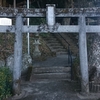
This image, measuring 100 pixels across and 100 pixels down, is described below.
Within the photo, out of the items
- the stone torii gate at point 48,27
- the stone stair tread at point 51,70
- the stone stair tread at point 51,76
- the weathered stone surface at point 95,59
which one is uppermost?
the stone torii gate at point 48,27

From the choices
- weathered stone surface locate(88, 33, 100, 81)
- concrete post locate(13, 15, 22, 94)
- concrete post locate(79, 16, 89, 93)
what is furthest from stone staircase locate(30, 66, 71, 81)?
concrete post locate(79, 16, 89, 93)

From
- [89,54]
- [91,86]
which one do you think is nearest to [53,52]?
[89,54]

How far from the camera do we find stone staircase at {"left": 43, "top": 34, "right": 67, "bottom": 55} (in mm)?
11566

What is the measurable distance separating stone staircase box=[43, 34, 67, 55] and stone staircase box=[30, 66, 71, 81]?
3569 millimetres

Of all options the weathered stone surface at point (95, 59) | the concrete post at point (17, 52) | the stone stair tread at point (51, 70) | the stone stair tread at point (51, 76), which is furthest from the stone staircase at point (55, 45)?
the concrete post at point (17, 52)

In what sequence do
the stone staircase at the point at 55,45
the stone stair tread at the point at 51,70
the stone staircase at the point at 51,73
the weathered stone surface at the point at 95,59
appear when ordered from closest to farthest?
the weathered stone surface at the point at 95,59 → the stone staircase at the point at 51,73 → the stone stair tread at the point at 51,70 → the stone staircase at the point at 55,45

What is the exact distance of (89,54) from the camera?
263 inches

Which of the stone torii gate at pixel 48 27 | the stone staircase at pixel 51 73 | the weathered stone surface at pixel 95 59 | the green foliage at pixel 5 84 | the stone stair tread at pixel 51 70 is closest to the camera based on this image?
the green foliage at pixel 5 84

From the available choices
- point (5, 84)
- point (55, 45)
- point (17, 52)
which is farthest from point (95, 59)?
point (55, 45)

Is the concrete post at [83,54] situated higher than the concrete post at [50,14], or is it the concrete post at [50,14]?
the concrete post at [50,14]

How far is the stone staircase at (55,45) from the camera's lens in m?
11.6

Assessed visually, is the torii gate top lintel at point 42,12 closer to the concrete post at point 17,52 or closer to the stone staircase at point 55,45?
the concrete post at point 17,52

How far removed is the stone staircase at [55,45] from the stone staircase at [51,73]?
3.57 metres

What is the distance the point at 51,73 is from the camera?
7727 millimetres
